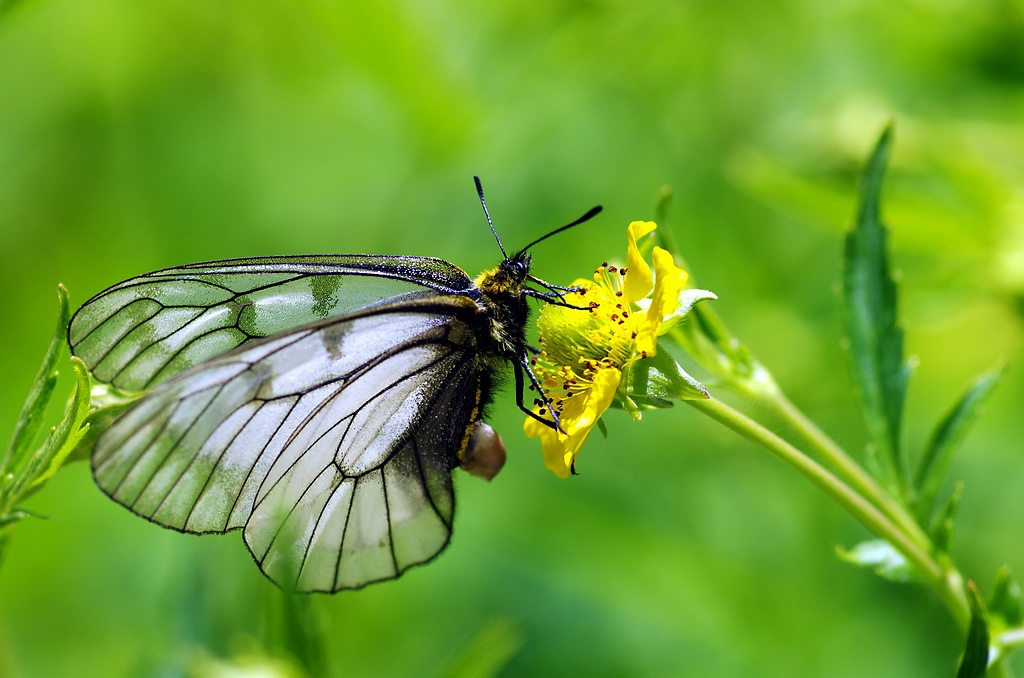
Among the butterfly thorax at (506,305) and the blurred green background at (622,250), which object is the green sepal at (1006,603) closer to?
the butterfly thorax at (506,305)

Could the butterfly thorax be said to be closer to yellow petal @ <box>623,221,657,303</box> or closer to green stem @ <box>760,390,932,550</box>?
yellow petal @ <box>623,221,657,303</box>

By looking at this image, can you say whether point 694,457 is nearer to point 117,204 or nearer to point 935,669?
point 935,669

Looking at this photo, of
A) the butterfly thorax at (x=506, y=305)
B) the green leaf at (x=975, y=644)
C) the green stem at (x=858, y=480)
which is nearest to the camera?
the green leaf at (x=975, y=644)

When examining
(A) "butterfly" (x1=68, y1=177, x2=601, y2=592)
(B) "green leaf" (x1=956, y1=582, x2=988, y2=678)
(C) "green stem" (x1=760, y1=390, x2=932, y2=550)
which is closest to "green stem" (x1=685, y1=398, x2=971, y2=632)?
(C) "green stem" (x1=760, y1=390, x2=932, y2=550)

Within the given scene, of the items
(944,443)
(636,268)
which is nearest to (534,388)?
(636,268)

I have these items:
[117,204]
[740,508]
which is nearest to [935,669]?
[740,508]

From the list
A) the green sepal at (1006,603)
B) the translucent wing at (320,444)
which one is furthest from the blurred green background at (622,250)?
the green sepal at (1006,603)
